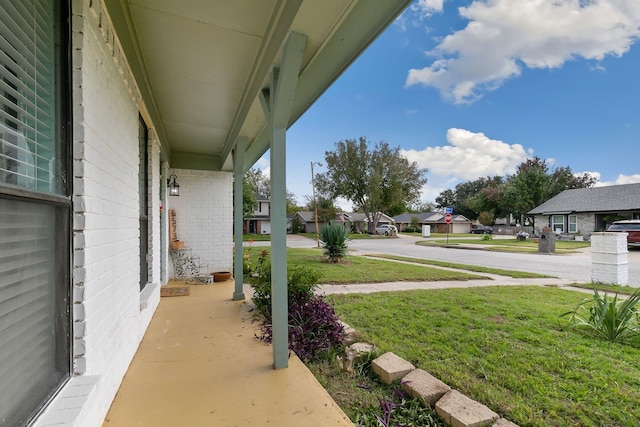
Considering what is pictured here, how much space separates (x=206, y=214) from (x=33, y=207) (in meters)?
5.70

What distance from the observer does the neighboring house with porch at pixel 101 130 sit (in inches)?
40.7

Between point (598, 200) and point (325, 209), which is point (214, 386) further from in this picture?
point (325, 209)

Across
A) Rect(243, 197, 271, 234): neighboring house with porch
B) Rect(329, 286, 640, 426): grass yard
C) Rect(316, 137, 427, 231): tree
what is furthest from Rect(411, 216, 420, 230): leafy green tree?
Rect(329, 286, 640, 426): grass yard

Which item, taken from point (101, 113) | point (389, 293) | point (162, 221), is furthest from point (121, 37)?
point (389, 293)

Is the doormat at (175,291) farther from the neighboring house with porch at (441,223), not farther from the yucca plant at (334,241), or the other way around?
the neighboring house with porch at (441,223)

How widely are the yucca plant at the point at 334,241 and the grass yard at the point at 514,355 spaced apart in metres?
4.35

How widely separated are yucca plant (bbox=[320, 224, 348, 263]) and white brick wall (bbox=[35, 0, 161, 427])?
6.84 metres

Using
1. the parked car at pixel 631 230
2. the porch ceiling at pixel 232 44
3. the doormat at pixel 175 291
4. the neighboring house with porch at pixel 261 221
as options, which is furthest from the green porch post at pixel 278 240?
the neighboring house with porch at pixel 261 221

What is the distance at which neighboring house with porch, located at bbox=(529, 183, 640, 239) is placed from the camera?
19.1 m

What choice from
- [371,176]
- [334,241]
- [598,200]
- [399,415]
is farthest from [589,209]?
[399,415]

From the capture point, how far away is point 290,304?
3551 mm

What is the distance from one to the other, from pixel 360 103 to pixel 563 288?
1585 centimetres

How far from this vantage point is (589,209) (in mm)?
20453

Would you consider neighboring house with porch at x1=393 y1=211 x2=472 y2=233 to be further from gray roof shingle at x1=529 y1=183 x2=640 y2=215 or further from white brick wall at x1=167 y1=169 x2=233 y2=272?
white brick wall at x1=167 y1=169 x2=233 y2=272
